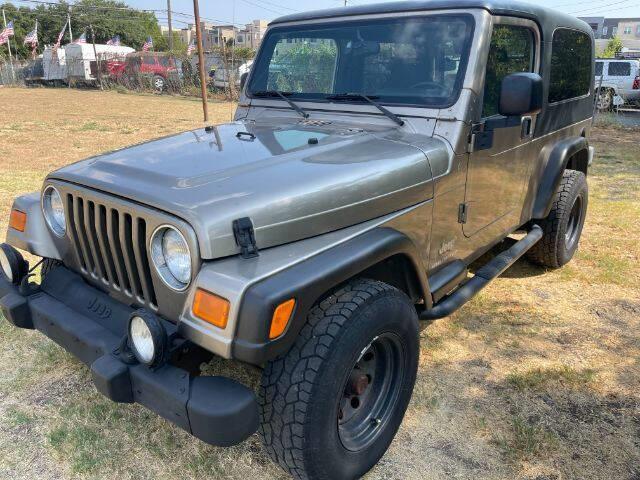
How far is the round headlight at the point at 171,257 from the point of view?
1.94m

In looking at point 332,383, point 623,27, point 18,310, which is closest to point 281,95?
point 18,310

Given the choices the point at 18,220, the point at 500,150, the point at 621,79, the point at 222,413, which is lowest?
the point at 222,413

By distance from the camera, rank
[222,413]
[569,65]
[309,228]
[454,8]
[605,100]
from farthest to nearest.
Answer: [605,100] < [569,65] < [454,8] < [309,228] < [222,413]

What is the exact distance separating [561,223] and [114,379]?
11.7ft

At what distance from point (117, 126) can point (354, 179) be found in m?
13.0

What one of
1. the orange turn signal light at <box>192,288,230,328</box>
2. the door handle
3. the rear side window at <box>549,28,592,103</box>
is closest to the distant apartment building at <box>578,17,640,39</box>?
the rear side window at <box>549,28,592,103</box>

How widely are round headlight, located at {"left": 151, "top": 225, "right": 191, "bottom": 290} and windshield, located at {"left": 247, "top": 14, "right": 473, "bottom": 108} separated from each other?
156 cm

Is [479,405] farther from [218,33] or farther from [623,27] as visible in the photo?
[623,27]

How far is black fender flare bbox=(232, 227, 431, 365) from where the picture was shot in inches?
68.4

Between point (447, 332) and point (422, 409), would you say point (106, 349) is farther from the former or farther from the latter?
point (447, 332)

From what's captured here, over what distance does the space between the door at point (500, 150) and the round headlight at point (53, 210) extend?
2084mm

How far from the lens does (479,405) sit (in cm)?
284

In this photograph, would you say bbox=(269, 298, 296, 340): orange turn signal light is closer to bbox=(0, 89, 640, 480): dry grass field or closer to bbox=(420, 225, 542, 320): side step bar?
bbox=(0, 89, 640, 480): dry grass field

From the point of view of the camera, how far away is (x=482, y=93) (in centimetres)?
287
